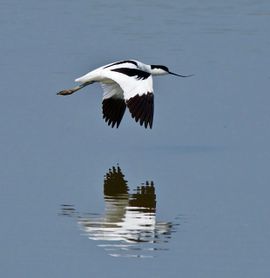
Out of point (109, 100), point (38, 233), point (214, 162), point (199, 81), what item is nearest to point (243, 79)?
point (199, 81)

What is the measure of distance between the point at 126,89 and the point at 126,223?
7.51 feet

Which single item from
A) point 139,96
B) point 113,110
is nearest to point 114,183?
point 139,96

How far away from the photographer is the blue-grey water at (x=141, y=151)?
9.51 metres

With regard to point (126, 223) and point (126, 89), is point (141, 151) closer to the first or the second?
point (126, 89)

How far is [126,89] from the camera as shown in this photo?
1233 centimetres

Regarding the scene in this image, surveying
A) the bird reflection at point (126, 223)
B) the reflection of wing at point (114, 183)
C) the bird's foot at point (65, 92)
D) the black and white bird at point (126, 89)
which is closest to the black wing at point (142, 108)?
the black and white bird at point (126, 89)

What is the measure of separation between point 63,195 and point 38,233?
112 centimetres

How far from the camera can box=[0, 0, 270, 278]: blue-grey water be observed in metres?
9.51

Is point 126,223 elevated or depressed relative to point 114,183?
depressed

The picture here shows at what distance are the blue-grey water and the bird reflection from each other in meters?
0.02

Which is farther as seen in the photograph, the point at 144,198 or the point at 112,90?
the point at 112,90

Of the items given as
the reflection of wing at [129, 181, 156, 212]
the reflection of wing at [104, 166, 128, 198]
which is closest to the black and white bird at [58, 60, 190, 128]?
the reflection of wing at [104, 166, 128, 198]

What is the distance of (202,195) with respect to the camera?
11.1 meters

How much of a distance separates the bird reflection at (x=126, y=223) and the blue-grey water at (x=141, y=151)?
2 cm
